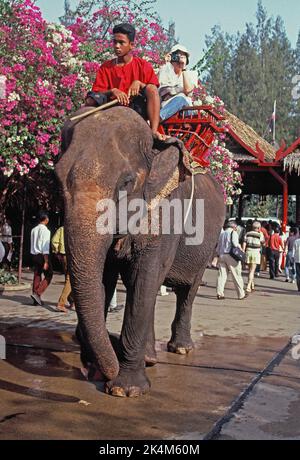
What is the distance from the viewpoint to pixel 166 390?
563 cm

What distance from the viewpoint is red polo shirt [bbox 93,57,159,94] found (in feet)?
20.0

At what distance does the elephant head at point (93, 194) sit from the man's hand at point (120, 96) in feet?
1.53

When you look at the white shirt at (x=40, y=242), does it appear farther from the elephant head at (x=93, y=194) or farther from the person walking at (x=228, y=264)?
the elephant head at (x=93, y=194)

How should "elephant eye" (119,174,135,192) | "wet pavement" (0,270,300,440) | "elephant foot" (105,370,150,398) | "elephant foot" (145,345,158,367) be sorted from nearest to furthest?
1. "wet pavement" (0,270,300,440)
2. "elephant eye" (119,174,135,192)
3. "elephant foot" (105,370,150,398)
4. "elephant foot" (145,345,158,367)

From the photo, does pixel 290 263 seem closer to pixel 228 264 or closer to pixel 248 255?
pixel 248 255

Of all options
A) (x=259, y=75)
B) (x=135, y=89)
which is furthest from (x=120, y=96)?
→ (x=259, y=75)

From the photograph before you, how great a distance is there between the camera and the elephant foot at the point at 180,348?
23.7ft

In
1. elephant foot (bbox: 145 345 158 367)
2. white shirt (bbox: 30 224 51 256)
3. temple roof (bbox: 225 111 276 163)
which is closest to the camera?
elephant foot (bbox: 145 345 158 367)

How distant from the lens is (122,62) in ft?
20.4

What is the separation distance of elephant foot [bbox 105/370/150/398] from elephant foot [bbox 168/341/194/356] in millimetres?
1746

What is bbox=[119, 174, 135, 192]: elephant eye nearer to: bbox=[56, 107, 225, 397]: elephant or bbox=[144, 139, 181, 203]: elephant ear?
bbox=[56, 107, 225, 397]: elephant

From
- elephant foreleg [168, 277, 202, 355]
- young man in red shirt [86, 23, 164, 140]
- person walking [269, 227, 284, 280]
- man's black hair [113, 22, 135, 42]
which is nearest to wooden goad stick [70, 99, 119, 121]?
young man in red shirt [86, 23, 164, 140]
